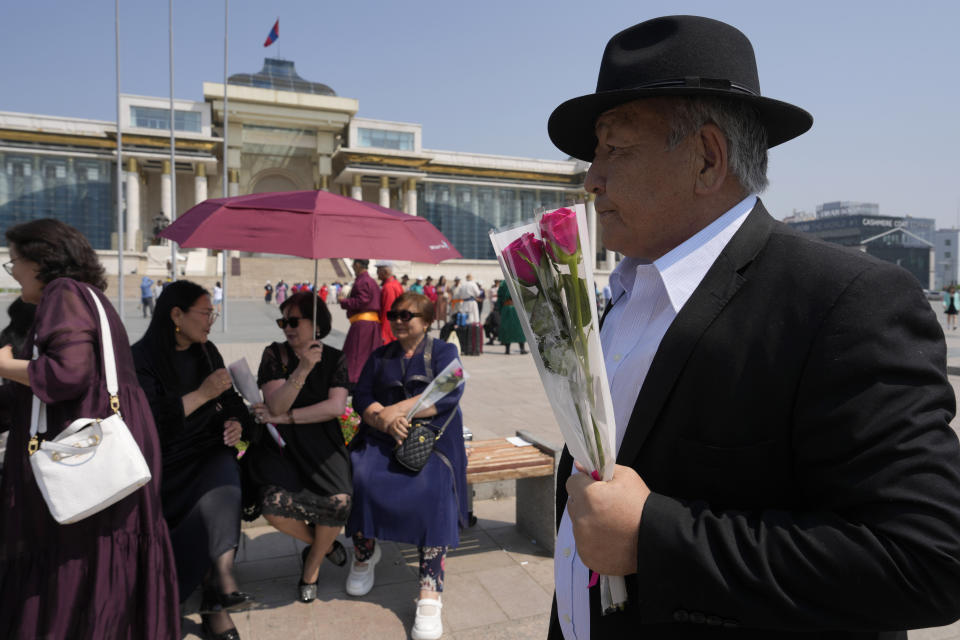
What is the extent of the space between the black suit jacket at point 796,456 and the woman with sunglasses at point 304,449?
2.41m

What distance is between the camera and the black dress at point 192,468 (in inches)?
108

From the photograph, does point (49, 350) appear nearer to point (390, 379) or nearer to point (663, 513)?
point (390, 379)

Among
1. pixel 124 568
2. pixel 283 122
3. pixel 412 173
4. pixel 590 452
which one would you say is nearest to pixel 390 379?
pixel 124 568

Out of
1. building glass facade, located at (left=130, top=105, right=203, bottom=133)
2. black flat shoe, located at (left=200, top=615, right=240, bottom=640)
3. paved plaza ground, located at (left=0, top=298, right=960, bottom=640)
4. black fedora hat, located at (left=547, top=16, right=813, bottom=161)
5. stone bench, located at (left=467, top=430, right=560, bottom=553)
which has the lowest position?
paved plaza ground, located at (left=0, top=298, right=960, bottom=640)

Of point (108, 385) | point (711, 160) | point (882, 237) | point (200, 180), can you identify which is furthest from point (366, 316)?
point (882, 237)

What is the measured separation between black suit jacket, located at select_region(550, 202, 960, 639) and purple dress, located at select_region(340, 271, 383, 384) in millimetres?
6420

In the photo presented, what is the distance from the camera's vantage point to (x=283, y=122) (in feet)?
143

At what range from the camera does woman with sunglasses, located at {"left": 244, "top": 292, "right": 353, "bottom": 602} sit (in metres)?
3.12

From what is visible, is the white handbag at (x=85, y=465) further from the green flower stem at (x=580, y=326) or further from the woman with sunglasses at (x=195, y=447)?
the green flower stem at (x=580, y=326)

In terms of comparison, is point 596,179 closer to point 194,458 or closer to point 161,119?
point 194,458

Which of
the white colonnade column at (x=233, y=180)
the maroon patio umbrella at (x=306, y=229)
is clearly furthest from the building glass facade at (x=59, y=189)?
the maroon patio umbrella at (x=306, y=229)

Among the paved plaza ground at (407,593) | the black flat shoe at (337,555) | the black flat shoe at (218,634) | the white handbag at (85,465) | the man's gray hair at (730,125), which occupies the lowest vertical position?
the paved plaza ground at (407,593)

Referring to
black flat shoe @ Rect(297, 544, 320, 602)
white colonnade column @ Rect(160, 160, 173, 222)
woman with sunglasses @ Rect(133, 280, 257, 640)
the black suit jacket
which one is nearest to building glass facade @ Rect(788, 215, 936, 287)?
white colonnade column @ Rect(160, 160, 173, 222)

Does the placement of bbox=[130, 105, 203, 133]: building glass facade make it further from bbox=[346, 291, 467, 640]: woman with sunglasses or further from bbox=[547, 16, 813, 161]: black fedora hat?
bbox=[547, 16, 813, 161]: black fedora hat
